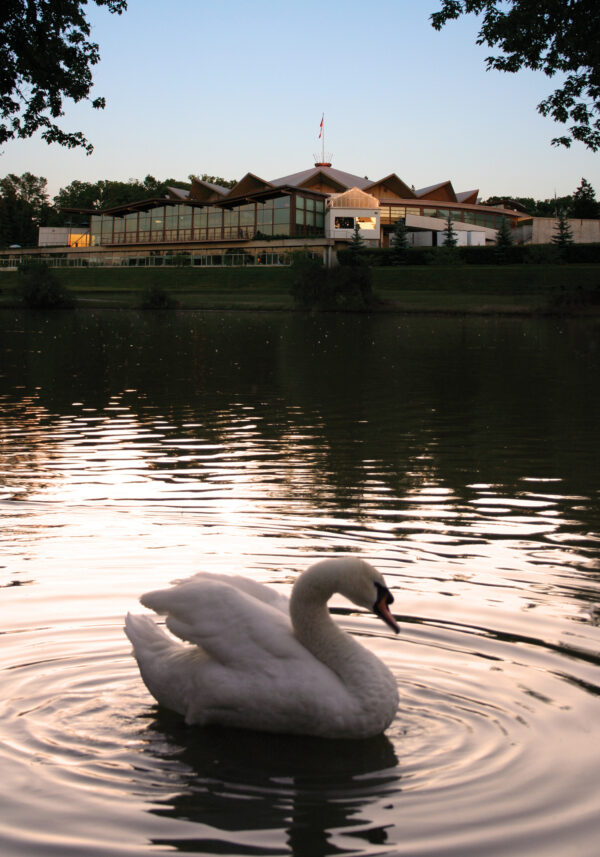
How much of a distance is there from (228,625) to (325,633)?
44 cm

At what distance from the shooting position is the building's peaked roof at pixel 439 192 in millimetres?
109688

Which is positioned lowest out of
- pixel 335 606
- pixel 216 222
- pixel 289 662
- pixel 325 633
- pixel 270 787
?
pixel 270 787

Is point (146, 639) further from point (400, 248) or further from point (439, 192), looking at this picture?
point (439, 192)

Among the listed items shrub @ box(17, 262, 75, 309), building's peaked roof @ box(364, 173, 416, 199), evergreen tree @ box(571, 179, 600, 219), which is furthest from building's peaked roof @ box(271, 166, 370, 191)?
shrub @ box(17, 262, 75, 309)

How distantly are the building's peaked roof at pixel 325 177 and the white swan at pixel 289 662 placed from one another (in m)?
103

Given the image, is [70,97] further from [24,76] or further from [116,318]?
[116,318]

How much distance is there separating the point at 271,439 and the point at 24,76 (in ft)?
38.0

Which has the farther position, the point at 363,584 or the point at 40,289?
the point at 40,289

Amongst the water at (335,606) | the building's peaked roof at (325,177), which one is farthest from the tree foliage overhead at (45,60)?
the building's peaked roof at (325,177)

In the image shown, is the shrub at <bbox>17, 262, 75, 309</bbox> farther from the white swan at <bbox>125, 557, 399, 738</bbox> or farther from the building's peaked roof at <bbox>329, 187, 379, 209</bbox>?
the white swan at <bbox>125, 557, 399, 738</bbox>

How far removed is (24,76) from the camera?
69.3 feet

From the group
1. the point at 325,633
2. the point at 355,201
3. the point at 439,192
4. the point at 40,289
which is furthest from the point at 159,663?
the point at 439,192

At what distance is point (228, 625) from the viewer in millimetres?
4609

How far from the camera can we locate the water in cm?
403
